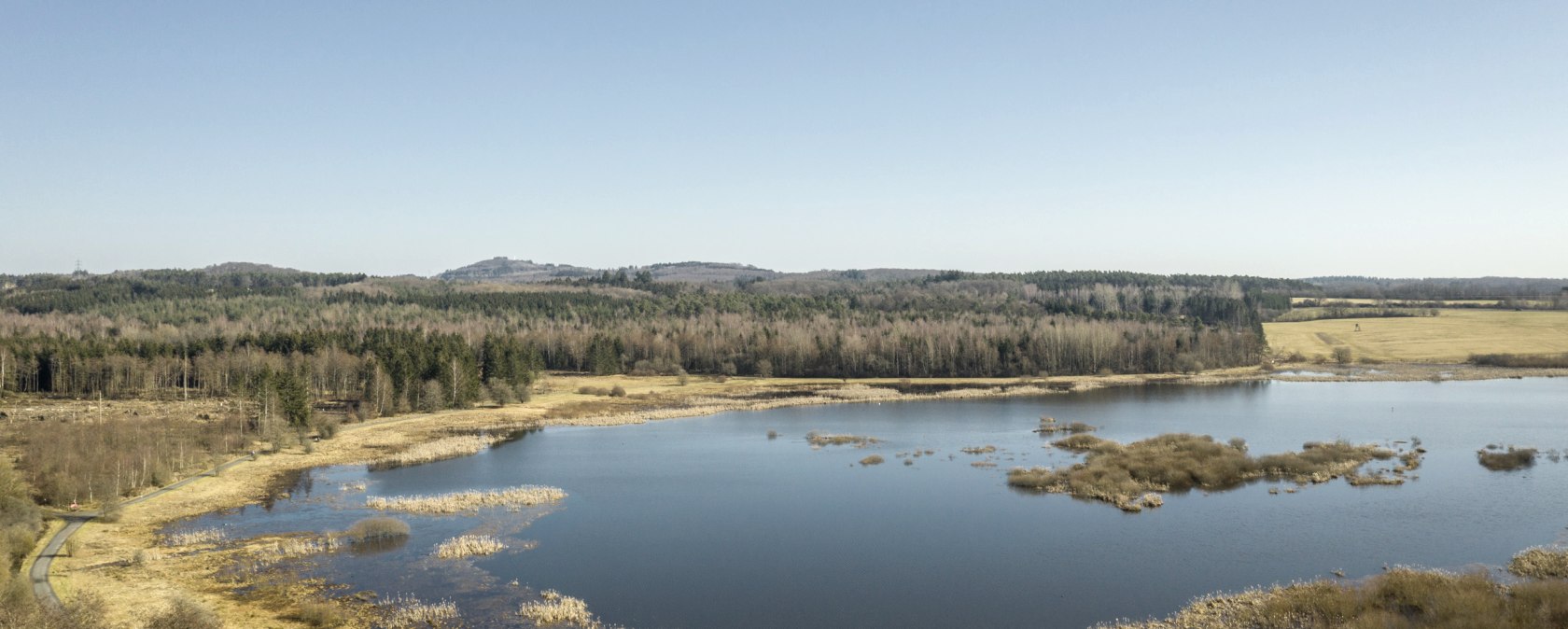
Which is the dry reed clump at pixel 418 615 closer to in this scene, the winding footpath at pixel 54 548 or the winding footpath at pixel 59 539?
the winding footpath at pixel 59 539

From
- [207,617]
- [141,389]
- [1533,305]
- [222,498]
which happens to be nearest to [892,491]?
[207,617]

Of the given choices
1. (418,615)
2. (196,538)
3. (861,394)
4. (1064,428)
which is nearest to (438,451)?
(196,538)

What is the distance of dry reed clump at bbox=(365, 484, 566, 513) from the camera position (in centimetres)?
4028

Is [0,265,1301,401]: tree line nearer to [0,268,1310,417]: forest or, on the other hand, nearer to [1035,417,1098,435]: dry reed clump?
[0,268,1310,417]: forest

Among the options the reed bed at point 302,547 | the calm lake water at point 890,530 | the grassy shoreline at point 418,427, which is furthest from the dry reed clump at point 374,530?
the grassy shoreline at point 418,427

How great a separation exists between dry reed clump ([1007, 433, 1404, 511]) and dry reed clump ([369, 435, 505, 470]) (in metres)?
33.0

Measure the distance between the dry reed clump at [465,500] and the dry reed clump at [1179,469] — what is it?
2202 cm

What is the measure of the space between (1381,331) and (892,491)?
406 ft

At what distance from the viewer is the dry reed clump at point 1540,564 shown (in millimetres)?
28234

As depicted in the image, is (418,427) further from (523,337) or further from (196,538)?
(523,337)

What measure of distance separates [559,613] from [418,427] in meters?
47.5

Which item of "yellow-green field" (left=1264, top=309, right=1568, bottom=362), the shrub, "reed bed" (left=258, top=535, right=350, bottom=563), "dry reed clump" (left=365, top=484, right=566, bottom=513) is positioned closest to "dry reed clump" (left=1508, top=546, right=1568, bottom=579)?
"dry reed clump" (left=365, top=484, right=566, bottom=513)

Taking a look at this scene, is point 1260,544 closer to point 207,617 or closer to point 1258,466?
point 1258,466

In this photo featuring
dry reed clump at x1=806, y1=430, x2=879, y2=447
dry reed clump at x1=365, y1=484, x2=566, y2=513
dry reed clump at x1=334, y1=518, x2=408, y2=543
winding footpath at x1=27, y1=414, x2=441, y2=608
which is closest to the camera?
winding footpath at x1=27, y1=414, x2=441, y2=608
